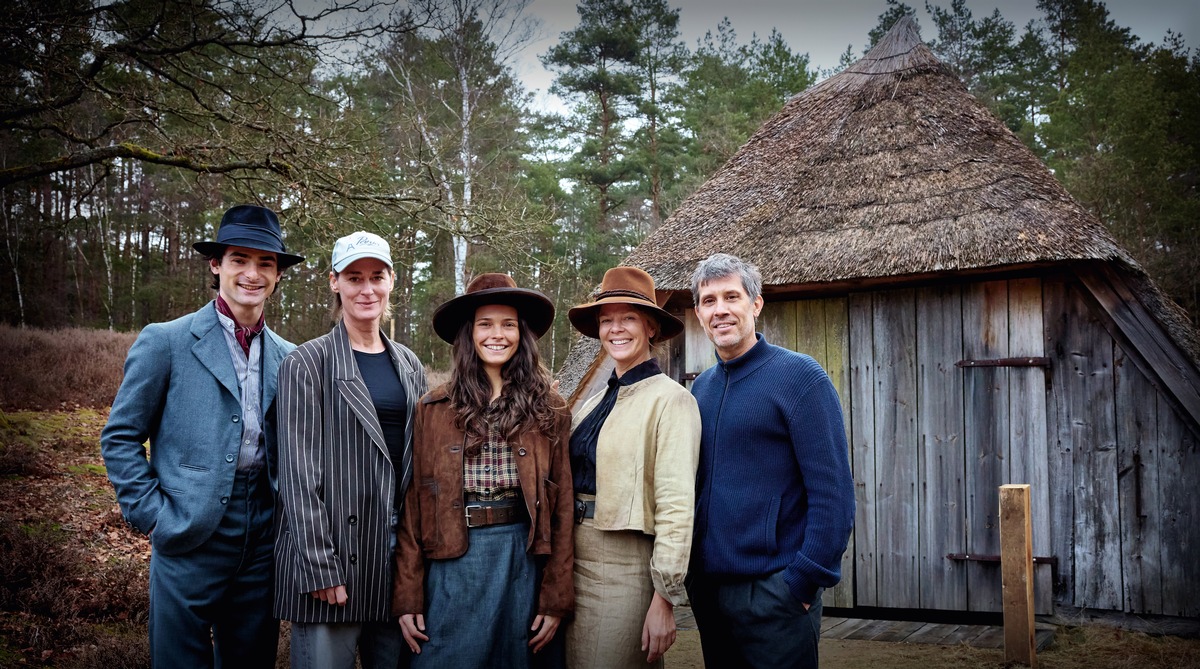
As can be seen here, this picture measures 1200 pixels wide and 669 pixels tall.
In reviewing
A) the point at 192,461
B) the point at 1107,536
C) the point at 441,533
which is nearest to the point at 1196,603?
the point at 1107,536

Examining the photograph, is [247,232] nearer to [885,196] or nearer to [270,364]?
[270,364]

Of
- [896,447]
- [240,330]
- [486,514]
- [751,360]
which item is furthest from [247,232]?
[896,447]

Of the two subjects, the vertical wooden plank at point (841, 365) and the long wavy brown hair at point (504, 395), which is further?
the vertical wooden plank at point (841, 365)

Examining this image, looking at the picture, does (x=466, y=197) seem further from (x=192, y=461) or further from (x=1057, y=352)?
(x=192, y=461)

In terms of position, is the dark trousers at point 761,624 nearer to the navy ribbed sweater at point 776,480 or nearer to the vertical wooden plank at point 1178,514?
the navy ribbed sweater at point 776,480

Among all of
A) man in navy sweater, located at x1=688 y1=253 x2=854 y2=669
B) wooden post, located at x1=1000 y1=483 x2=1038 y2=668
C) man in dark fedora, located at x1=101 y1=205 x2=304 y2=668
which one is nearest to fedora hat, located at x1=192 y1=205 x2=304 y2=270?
man in dark fedora, located at x1=101 y1=205 x2=304 y2=668

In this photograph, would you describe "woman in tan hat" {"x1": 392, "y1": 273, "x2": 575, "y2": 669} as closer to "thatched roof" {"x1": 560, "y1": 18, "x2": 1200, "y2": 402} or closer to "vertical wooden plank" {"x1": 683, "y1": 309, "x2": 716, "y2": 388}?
"thatched roof" {"x1": 560, "y1": 18, "x2": 1200, "y2": 402}

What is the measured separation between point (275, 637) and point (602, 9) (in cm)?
1729

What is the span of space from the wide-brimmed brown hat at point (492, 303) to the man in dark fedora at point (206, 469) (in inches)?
26.0

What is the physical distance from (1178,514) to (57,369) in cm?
1375

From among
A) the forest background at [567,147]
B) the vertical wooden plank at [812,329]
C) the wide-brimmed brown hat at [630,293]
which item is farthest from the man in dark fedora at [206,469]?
the forest background at [567,147]

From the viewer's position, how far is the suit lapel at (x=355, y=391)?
8.30 feet

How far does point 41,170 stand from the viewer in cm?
627

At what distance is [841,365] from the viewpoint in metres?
6.03
